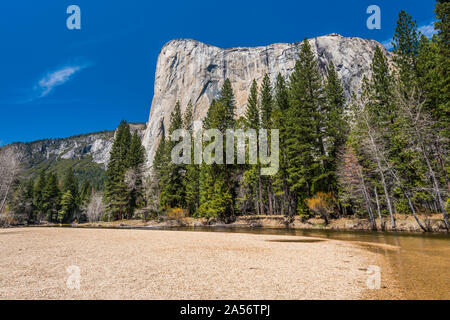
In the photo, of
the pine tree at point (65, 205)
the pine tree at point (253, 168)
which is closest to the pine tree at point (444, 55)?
the pine tree at point (253, 168)

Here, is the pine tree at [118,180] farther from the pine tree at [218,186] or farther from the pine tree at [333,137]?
the pine tree at [333,137]

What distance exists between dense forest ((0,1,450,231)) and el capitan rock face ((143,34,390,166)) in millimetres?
45431

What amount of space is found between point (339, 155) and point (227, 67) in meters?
78.0

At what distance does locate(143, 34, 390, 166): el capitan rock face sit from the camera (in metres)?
80.2

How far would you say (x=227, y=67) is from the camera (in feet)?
301

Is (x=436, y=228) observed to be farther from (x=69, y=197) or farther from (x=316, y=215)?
(x=69, y=197)

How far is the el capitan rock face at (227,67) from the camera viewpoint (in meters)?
80.2

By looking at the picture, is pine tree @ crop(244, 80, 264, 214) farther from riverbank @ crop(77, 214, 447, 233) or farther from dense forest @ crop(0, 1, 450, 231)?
riverbank @ crop(77, 214, 447, 233)

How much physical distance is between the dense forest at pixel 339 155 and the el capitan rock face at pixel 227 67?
149ft

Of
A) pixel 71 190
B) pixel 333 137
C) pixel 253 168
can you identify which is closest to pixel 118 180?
pixel 253 168

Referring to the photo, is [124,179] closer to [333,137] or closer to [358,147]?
[333,137]

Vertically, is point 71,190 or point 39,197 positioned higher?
point 71,190
